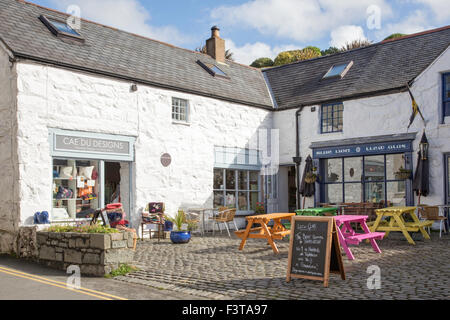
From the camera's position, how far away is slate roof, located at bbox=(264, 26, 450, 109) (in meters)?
15.3

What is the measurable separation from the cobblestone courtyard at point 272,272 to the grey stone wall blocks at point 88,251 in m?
0.45

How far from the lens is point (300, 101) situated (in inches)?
688

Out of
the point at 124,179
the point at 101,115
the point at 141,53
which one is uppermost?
the point at 141,53

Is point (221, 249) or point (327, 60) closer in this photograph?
point (221, 249)

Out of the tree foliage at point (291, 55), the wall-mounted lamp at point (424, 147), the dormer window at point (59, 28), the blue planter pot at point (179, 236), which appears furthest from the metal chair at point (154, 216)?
the tree foliage at point (291, 55)

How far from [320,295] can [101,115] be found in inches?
333

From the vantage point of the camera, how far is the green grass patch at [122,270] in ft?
26.9

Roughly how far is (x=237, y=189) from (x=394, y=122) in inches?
224

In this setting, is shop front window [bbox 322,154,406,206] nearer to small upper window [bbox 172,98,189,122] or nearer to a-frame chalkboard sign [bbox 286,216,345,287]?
small upper window [bbox 172,98,189,122]

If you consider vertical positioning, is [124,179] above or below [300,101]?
below

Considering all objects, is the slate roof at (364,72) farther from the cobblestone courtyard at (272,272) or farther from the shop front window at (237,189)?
the cobblestone courtyard at (272,272)
